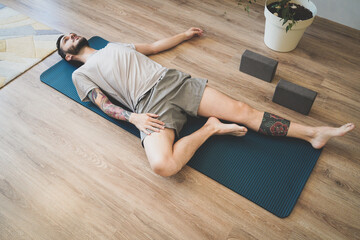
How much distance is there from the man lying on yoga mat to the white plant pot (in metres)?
0.76

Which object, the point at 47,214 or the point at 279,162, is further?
the point at 279,162

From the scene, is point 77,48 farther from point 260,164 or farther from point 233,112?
point 260,164

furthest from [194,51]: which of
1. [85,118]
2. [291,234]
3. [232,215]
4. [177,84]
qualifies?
[291,234]

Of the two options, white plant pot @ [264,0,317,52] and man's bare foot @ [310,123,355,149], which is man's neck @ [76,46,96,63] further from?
man's bare foot @ [310,123,355,149]

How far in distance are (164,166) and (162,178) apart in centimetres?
16

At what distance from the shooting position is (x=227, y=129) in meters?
1.68

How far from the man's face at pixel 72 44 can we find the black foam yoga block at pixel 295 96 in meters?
1.40

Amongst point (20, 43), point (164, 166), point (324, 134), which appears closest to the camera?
point (164, 166)

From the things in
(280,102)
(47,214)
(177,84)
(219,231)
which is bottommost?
(47,214)

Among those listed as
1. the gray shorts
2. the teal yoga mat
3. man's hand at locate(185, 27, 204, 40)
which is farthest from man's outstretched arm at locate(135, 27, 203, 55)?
the teal yoga mat

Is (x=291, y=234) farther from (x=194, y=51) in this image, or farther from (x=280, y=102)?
(x=194, y=51)

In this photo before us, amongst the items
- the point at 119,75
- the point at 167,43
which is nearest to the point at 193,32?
the point at 167,43

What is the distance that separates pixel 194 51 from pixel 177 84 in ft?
2.36

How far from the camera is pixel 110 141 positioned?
1793mm
